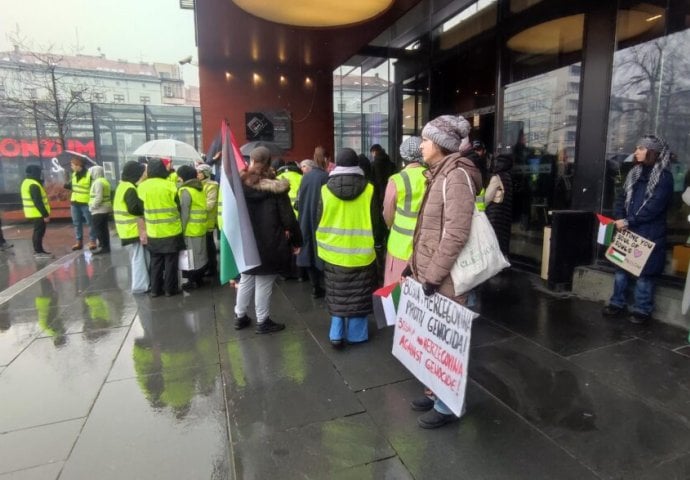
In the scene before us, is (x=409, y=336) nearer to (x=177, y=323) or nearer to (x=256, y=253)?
(x=256, y=253)

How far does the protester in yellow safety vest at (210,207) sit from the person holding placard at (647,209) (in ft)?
16.6

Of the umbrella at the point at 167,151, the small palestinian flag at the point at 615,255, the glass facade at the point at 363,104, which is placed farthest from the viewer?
the glass facade at the point at 363,104

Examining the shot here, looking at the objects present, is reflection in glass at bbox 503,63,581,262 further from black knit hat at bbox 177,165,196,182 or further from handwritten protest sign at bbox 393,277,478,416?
black knit hat at bbox 177,165,196,182

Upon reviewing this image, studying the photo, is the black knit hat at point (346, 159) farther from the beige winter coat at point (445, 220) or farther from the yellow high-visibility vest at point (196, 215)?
the yellow high-visibility vest at point (196, 215)

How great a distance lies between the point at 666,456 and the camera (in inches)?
96.7

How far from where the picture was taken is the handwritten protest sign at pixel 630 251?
4.24 m

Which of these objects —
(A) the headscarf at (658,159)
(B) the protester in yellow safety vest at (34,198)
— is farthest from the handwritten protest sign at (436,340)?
(B) the protester in yellow safety vest at (34,198)

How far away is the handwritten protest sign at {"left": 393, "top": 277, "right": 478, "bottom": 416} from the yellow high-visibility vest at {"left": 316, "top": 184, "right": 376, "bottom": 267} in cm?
87

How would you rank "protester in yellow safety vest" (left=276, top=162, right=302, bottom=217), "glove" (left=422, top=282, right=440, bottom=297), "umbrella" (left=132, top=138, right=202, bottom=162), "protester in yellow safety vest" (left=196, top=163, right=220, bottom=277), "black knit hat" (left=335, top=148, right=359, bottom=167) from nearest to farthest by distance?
"glove" (left=422, top=282, right=440, bottom=297) → "black knit hat" (left=335, top=148, right=359, bottom=167) → "protester in yellow safety vest" (left=196, top=163, right=220, bottom=277) → "protester in yellow safety vest" (left=276, top=162, right=302, bottom=217) → "umbrella" (left=132, top=138, right=202, bottom=162)

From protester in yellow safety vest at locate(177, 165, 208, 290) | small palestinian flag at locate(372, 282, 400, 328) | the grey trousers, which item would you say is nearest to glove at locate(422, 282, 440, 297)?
small palestinian flag at locate(372, 282, 400, 328)

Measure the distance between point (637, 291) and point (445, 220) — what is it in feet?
9.89

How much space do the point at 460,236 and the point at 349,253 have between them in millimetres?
1461

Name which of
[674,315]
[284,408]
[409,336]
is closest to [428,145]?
[409,336]

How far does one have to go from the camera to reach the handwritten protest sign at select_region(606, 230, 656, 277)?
4243mm
